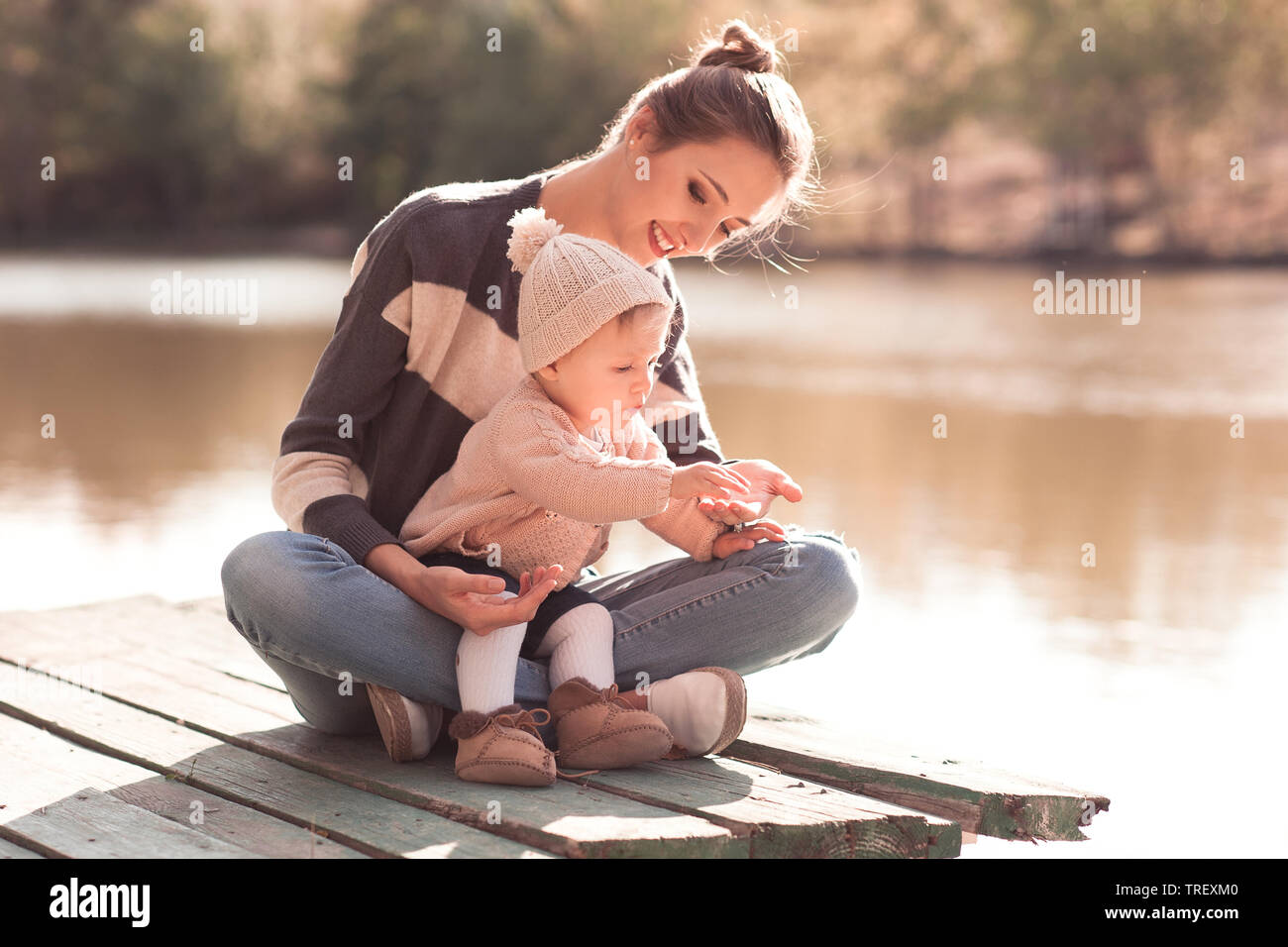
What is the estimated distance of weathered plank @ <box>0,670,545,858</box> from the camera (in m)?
A: 1.70

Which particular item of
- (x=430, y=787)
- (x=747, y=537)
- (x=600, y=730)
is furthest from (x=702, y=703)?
(x=430, y=787)

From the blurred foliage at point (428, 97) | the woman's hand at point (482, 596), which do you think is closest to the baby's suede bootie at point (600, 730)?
the woman's hand at point (482, 596)

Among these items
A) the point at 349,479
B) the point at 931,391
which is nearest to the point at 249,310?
the point at 931,391

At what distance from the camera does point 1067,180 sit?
2512 centimetres

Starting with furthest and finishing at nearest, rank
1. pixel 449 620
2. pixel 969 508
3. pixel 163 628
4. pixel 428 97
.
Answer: pixel 428 97 → pixel 969 508 → pixel 163 628 → pixel 449 620

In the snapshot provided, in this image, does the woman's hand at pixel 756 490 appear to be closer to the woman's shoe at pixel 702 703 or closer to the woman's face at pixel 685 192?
the woman's shoe at pixel 702 703

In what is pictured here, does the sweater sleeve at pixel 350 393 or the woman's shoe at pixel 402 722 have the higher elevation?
the sweater sleeve at pixel 350 393

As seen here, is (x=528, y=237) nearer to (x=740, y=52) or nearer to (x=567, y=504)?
(x=567, y=504)

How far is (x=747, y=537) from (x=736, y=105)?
0.61 m

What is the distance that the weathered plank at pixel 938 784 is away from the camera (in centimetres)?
203

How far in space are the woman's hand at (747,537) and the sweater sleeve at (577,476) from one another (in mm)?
266

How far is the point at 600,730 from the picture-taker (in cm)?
190

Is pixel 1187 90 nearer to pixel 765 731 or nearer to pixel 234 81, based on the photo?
pixel 234 81

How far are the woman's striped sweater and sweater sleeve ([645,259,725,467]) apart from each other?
24cm
